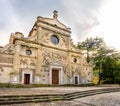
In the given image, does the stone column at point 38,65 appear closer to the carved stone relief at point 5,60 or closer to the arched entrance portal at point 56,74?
the arched entrance portal at point 56,74

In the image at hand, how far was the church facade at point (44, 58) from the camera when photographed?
15.9m

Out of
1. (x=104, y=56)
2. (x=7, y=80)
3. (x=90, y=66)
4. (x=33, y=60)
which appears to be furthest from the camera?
(x=104, y=56)

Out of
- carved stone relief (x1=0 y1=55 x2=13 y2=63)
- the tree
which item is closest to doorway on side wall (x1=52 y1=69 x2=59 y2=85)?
carved stone relief (x1=0 y1=55 x2=13 y2=63)

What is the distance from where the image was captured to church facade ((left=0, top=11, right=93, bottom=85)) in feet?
52.2

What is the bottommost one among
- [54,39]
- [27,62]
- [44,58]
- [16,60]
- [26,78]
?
[26,78]

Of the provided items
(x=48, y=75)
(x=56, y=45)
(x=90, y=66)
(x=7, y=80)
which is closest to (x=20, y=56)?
(x=7, y=80)

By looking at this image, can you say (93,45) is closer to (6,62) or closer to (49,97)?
(6,62)

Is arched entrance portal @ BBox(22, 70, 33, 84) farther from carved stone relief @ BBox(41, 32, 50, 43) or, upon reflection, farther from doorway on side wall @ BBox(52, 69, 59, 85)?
carved stone relief @ BBox(41, 32, 50, 43)

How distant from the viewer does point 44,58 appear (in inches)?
745

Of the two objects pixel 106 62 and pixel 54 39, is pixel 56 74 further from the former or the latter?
pixel 106 62

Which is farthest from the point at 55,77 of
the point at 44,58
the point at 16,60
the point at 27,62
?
the point at 16,60

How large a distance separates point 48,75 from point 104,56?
1482cm

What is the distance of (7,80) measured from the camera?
597 inches

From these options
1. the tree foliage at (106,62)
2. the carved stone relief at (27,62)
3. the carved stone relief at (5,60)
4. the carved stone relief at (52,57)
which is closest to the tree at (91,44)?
the tree foliage at (106,62)
